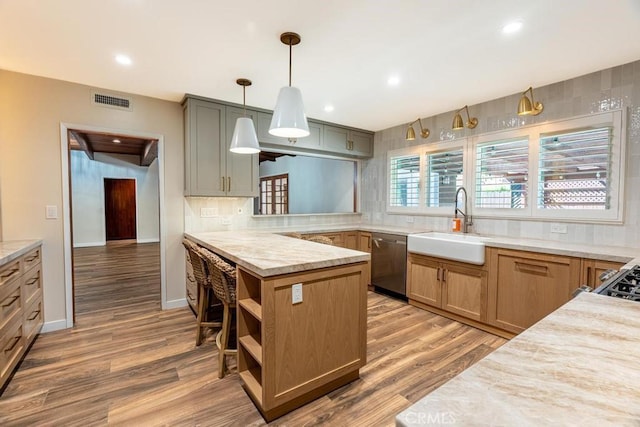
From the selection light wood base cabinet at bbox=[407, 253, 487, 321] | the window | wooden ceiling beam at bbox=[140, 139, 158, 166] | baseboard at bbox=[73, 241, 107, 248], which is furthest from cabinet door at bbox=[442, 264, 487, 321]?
baseboard at bbox=[73, 241, 107, 248]

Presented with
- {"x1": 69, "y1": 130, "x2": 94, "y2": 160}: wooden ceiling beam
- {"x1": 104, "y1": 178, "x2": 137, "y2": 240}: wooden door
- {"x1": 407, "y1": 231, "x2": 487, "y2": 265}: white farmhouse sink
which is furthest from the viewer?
{"x1": 104, "y1": 178, "x2": 137, "y2": 240}: wooden door

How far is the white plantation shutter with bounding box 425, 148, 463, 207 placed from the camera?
12.4ft

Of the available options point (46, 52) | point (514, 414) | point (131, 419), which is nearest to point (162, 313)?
point (131, 419)

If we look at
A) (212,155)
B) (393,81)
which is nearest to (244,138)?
(212,155)

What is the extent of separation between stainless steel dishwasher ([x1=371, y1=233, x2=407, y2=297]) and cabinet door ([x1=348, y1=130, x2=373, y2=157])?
1.40 m

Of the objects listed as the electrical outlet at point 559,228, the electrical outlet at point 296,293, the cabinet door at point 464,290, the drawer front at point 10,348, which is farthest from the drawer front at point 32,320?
the electrical outlet at point 559,228

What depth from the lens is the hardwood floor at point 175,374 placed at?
179cm

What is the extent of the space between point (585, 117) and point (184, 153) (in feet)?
13.3

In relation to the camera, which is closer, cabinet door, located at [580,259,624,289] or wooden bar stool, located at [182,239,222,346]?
cabinet door, located at [580,259,624,289]

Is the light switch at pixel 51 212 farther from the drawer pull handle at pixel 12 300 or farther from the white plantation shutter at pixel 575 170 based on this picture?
the white plantation shutter at pixel 575 170

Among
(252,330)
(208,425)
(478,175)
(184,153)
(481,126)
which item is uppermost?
(481,126)

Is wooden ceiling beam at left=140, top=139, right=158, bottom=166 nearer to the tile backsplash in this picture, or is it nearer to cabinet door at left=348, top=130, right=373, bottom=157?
cabinet door at left=348, top=130, right=373, bottom=157

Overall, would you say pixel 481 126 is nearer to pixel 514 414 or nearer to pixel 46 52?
pixel 514 414

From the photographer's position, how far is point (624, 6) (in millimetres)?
1774
